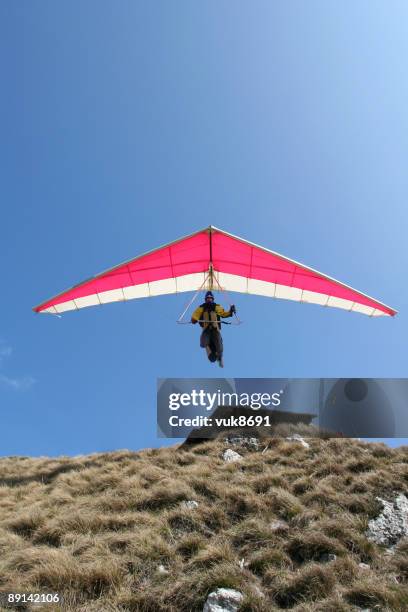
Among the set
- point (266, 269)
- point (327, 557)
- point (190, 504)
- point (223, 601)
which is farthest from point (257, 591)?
point (266, 269)

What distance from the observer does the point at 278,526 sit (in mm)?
7242

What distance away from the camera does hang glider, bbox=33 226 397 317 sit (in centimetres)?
966

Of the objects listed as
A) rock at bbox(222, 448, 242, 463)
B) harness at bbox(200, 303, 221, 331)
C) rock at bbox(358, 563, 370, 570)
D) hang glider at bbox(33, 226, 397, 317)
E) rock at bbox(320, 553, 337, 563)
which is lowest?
rock at bbox(358, 563, 370, 570)

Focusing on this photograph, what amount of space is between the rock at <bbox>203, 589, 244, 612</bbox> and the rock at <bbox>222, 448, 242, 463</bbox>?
17.6ft

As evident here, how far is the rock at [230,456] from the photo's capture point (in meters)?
10.9

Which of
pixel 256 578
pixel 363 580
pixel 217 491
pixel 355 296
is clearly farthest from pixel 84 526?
pixel 355 296

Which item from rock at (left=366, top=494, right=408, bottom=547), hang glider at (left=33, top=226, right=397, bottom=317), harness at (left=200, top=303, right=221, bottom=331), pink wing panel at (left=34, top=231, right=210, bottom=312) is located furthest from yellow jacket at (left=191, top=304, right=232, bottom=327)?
rock at (left=366, top=494, right=408, bottom=547)

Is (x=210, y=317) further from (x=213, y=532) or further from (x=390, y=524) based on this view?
(x=390, y=524)

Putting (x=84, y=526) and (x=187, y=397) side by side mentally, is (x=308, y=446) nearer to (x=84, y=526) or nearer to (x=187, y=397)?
(x=187, y=397)

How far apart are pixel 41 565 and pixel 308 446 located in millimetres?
7338

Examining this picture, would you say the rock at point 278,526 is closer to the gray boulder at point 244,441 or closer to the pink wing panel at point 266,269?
the gray boulder at point 244,441

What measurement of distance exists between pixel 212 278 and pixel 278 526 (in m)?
6.13

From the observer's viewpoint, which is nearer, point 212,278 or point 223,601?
point 223,601

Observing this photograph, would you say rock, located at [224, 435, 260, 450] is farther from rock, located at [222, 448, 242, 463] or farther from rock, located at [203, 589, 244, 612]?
rock, located at [203, 589, 244, 612]
